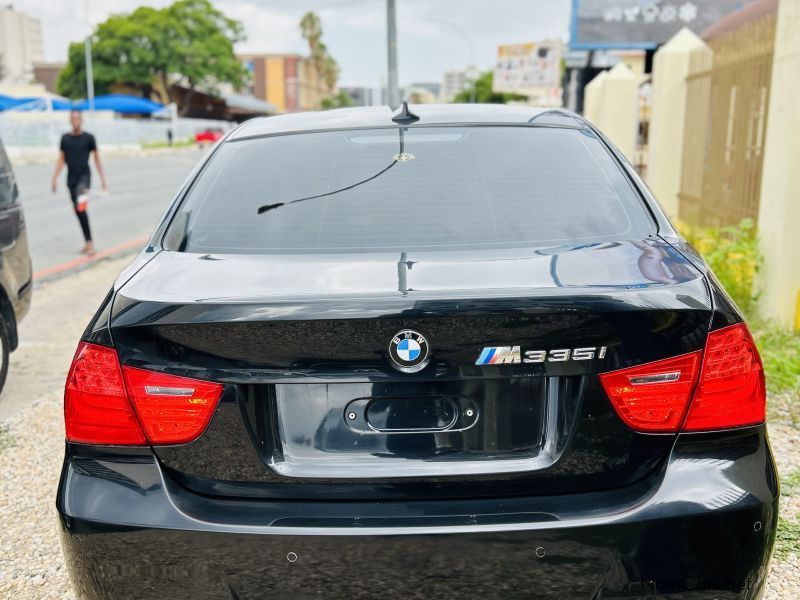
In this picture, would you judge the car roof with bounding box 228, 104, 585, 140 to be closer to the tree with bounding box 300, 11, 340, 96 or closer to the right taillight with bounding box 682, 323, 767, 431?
the right taillight with bounding box 682, 323, 767, 431

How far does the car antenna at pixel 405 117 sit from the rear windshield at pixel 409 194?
80 mm

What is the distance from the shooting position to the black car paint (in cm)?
520

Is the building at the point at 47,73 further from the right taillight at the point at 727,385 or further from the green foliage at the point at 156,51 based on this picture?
the right taillight at the point at 727,385

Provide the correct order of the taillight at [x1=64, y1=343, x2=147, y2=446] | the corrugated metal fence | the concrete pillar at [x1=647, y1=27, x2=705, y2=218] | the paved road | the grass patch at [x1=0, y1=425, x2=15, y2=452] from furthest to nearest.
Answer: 1. the paved road
2. the concrete pillar at [x1=647, y1=27, x2=705, y2=218]
3. the corrugated metal fence
4. the grass patch at [x1=0, y1=425, x2=15, y2=452]
5. the taillight at [x1=64, y1=343, x2=147, y2=446]

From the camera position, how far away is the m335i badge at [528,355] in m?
1.90

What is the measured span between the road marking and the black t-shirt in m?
1.00

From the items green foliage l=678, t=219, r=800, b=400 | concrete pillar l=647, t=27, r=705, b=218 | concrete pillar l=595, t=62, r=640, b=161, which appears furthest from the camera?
concrete pillar l=595, t=62, r=640, b=161

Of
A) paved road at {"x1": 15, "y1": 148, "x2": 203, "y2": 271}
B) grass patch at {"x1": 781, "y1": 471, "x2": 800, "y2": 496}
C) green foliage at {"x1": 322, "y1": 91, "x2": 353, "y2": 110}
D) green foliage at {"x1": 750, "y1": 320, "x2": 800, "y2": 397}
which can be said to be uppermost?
green foliage at {"x1": 322, "y1": 91, "x2": 353, "y2": 110}

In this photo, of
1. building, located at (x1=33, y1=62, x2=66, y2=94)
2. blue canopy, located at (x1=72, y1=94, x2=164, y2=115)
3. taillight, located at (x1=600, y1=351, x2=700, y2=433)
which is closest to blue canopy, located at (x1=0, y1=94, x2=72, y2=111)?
blue canopy, located at (x1=72, y1=94, x2=164, y2=115)

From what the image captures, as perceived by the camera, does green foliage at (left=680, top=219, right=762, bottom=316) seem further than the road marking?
No

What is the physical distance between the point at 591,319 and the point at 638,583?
58 cm

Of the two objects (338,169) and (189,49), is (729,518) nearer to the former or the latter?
(338,169)

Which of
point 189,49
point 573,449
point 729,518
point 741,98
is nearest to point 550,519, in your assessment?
point 573,449

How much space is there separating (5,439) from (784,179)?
5097mm
